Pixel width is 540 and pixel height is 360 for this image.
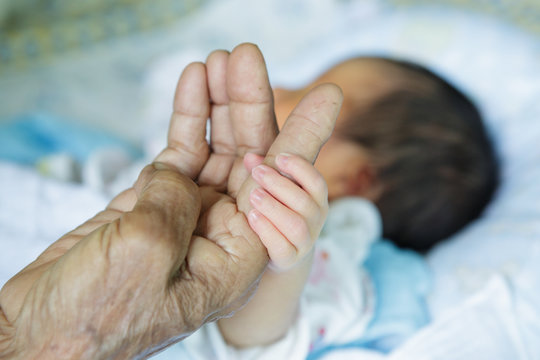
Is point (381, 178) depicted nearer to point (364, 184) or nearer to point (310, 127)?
point (364, 184)

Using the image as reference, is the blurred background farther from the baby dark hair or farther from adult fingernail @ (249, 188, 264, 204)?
adult fingernail @ (249, 188, 264, 204)

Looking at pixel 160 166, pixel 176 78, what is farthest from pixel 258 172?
pixel 176 78

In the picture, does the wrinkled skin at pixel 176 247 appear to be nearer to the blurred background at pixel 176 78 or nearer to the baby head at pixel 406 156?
the blurred background at pixel 176 78

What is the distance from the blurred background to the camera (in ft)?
2.43

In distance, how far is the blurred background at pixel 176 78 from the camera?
74 centimetres

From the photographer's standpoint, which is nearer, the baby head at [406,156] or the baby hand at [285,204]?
the baby hand at [285,204]

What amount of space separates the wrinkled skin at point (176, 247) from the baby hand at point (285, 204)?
1cm

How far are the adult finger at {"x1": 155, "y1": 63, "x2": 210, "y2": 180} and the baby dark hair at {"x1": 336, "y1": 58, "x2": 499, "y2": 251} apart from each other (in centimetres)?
45

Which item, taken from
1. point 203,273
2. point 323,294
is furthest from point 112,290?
point 323,294

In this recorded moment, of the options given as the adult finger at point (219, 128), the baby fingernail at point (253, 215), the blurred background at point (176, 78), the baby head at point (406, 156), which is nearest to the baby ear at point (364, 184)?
the baby head at point (406, 156)

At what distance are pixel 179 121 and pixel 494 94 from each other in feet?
2.88

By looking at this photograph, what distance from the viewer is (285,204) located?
41 cm

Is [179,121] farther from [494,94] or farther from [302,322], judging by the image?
[494,94]

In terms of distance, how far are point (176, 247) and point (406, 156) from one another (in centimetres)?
67
